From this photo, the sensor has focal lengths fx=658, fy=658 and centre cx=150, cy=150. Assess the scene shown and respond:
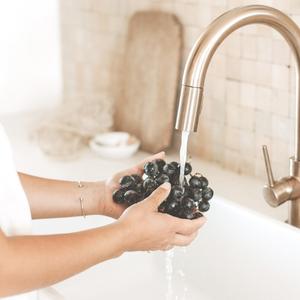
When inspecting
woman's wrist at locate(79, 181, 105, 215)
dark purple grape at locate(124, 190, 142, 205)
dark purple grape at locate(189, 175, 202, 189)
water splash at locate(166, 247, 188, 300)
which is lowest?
water splash at locate(166, 247, 188, 300)

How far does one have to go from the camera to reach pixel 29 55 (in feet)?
6.79

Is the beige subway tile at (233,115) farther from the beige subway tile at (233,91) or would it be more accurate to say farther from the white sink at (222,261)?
the white sink at (222,261)

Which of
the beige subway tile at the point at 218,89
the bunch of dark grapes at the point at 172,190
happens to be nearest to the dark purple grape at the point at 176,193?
the bunch of dark grapes at the point at 172,190

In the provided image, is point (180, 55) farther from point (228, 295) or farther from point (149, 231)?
point (149, 231)

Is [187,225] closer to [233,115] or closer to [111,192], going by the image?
[111,192]

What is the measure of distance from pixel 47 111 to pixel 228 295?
0.98 m

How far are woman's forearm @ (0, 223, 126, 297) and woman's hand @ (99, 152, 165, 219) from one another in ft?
0.75

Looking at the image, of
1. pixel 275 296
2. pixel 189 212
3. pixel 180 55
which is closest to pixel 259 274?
pixel 275 296

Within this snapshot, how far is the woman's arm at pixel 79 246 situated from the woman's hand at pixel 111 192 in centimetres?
17

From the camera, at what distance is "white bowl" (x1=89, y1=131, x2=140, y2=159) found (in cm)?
166

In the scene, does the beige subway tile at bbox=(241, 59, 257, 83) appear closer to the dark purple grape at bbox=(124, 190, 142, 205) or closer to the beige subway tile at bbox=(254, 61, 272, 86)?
the beige subway tile at bbox=(254, 61, 272, 86)

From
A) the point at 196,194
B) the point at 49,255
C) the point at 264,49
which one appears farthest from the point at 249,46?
the point at 49,255

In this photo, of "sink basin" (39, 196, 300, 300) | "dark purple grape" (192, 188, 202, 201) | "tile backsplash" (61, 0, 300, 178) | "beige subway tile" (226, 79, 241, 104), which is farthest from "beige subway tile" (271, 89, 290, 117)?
"dark purple grape" (192, 188, 202, 201)

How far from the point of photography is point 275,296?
1.20m
